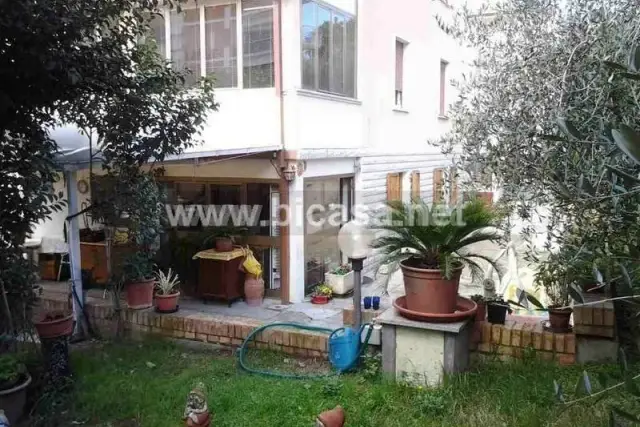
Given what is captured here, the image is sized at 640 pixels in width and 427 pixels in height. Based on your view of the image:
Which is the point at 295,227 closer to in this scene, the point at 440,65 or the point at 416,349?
the point at 416,349

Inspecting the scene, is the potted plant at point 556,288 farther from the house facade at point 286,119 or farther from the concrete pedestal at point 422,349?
the house facade at point 286,119

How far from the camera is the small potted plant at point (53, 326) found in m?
4.70

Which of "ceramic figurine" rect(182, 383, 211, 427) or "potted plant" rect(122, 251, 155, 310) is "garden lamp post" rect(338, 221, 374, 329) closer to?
"ceramic figurine" rect(182, 383, 211, 427)

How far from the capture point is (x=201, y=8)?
8.53 metres

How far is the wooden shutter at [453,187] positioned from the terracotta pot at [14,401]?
12.2ft

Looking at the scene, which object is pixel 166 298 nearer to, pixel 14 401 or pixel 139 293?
pixel 139 293

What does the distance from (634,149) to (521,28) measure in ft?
8.60

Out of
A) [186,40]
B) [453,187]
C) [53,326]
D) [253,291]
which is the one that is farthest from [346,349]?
[186,40]

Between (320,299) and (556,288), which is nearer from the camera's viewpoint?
(556,288)

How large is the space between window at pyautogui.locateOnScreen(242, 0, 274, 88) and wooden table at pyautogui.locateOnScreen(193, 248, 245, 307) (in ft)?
9.04

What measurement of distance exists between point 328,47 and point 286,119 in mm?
1717

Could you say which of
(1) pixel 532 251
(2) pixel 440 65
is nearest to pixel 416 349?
(1) pixel 532 251

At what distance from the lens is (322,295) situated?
867 cm

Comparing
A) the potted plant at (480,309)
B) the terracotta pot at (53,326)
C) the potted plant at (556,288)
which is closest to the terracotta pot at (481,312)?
the potted plant at (480,309)
